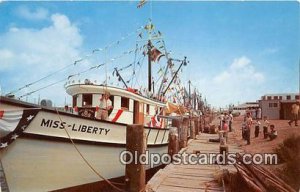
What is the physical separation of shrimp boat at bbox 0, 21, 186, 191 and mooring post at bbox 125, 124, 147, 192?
1.40 metres

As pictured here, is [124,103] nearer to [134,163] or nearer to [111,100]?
[111,100]

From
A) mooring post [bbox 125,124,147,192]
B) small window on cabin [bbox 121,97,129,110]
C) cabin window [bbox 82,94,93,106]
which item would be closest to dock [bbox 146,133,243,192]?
mooring post [bbox 125,124,147,192]

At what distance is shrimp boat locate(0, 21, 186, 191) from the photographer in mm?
5859

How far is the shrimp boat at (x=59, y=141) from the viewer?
5.86m

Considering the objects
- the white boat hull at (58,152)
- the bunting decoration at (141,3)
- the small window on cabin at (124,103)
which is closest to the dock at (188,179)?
the white boat hull at (58,152)

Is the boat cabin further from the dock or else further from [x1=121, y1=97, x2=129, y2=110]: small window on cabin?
the dock

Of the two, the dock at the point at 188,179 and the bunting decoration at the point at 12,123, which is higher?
the bunting decoration at the point at 12,123

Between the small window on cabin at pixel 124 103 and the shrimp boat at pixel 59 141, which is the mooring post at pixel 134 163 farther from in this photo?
the small window on cabin at pixel 124 103

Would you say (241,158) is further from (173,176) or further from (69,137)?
(69,137)

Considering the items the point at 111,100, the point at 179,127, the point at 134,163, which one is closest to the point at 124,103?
the point at 111,100

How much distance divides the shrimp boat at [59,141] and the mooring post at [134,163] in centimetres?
140

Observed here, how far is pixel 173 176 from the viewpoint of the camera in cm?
664

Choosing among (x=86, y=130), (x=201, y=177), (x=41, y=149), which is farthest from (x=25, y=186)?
(x=201, y=177)

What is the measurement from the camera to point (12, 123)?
18.6 ft
